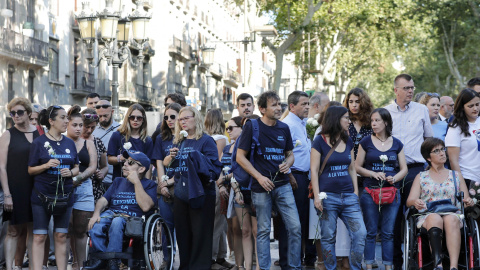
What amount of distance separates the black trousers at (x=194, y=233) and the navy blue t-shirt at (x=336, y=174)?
1.41m

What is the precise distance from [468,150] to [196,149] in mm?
3028

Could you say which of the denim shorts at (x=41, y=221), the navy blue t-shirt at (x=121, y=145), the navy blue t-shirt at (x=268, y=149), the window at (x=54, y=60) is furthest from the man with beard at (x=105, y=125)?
the window at (x=54, y=60)

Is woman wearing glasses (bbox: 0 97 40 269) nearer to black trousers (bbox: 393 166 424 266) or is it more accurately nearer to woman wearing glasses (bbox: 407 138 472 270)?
black trousers (bbox: 393 166 424 266)

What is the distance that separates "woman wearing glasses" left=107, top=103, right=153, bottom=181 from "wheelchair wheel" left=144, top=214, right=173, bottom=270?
52.9 inches

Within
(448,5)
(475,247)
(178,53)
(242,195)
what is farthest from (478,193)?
(178,53)

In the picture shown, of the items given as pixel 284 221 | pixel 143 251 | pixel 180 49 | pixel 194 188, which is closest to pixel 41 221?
pixel 143 251

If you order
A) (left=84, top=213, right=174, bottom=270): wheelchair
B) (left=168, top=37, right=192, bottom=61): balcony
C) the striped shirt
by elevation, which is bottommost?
(left=84, top=213, right=174, bottom=270): wheelchair

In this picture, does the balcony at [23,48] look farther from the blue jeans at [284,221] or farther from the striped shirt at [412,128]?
the blue jeans at [284,221]

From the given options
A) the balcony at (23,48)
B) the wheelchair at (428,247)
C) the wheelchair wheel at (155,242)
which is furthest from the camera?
the balcony at (23,48)

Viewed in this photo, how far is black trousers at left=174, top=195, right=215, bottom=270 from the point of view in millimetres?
9648

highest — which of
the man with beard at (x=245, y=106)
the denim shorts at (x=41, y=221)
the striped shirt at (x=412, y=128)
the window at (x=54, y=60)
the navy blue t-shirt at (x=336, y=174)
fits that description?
the window at (x=54, y=60)

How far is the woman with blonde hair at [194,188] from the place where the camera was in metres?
9.53

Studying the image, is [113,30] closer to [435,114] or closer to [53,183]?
[435,114]

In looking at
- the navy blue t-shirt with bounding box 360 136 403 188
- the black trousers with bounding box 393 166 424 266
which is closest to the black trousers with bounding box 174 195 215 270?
the navy blue t-shirt with bounding box 360 136 403 188
